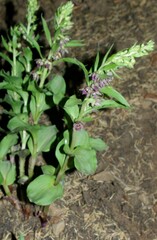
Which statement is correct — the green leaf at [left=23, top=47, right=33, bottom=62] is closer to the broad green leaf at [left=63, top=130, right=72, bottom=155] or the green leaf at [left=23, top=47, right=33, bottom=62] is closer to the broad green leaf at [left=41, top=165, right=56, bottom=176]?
the broad green leaf at [left=63, top=130, right=72, bottom=155]

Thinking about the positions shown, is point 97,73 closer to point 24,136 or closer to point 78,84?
point 24,136

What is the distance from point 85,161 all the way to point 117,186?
3.33 ft

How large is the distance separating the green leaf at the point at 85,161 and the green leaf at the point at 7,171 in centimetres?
62

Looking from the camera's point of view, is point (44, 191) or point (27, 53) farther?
point (27, 53)

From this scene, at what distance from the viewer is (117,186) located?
306cm

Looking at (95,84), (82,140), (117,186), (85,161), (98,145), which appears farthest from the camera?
(117,186)

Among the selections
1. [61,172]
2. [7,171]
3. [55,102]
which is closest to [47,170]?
[61,172]

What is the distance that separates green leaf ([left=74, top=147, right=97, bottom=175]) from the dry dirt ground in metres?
0.88

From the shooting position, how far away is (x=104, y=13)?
4.93m

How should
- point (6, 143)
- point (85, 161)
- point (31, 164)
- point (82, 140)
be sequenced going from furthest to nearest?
point (31, 164), point (6, 143), point (82, 140), point (85, 161)

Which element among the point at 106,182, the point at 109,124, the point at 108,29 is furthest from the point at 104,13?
the point at 106,182

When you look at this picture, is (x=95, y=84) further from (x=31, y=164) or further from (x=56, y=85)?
(x=31, y=164)

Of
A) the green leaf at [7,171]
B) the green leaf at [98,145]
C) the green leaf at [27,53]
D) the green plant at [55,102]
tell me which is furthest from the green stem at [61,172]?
the green leaf at [27,53]

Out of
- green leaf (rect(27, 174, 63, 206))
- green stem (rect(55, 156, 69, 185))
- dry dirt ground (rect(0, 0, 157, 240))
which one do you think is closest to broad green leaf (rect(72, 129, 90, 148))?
green stem (rect(55, 156, 69, 185))
